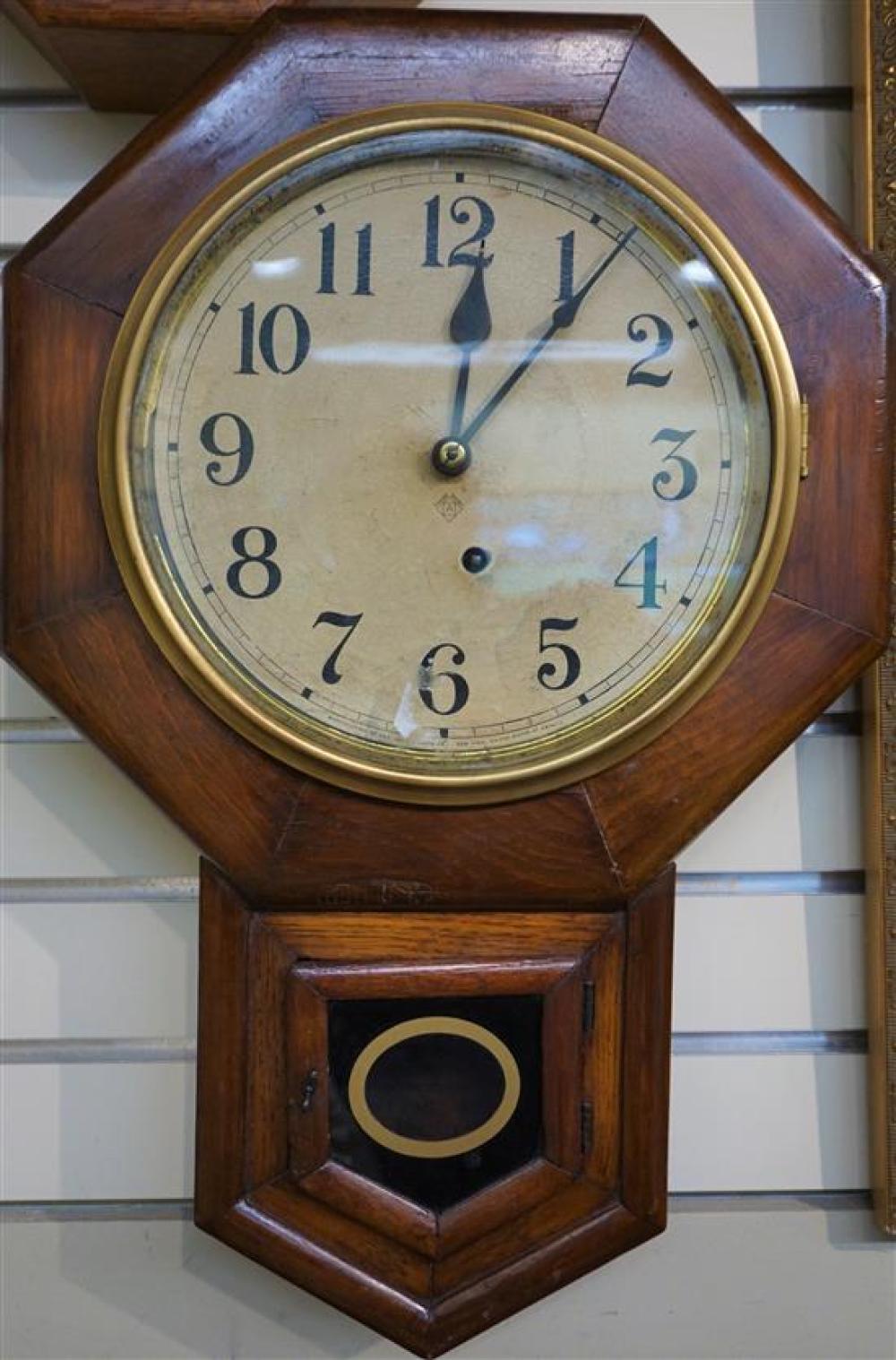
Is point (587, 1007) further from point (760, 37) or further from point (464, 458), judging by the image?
point (760, 37)

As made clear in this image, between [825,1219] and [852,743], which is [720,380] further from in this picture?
[825,1219]

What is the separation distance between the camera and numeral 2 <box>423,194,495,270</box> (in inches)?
26.8

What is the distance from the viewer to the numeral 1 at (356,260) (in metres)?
0.68

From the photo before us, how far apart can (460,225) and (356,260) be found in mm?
57

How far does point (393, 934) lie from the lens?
0.68 metres

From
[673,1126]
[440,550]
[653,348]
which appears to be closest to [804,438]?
[653,348]

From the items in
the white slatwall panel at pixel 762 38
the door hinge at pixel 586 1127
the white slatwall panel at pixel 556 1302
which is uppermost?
the white slatwall panel at pixel 762 38

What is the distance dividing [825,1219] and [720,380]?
1.76 feet

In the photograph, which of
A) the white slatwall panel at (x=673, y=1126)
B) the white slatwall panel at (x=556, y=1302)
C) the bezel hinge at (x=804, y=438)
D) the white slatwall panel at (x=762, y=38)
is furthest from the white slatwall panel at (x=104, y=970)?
the white slatwall panel at (x=762, y=38)

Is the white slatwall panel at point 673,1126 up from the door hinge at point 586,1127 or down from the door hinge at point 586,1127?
down

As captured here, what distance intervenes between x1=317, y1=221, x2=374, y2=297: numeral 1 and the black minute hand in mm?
85

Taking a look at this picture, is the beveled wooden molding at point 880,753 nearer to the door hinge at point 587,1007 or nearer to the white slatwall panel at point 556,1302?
the white slatwall panel at point 556,1302

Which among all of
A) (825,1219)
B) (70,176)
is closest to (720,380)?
(70,176)

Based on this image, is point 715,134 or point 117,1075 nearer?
point 715,134
